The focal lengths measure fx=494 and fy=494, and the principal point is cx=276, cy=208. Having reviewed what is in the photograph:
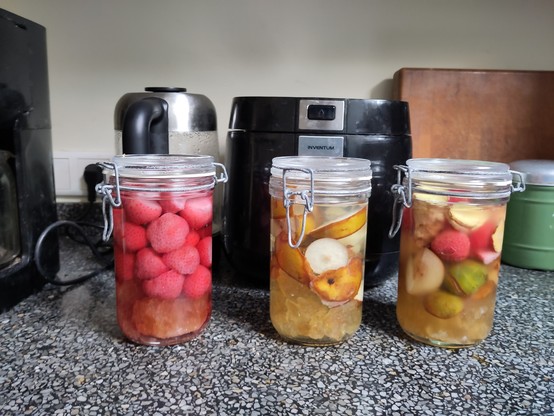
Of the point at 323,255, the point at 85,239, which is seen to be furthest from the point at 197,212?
the point at 85,239

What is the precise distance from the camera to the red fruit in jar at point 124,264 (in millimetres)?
487

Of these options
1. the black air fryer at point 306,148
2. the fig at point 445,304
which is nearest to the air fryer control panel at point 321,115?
the black air fryer at point 306,148

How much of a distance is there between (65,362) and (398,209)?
395 mm

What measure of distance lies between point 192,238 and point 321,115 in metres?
0.21

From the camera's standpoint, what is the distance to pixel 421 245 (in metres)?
0.50

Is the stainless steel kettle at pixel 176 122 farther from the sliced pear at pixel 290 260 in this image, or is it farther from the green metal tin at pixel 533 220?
the green metal tin at pixel 533 220

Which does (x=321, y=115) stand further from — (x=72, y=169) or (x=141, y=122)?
(x=72, y=169)

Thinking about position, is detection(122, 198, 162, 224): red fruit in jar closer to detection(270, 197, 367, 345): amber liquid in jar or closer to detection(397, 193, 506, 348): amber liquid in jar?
detection(270, 197, 367, 345): amber liquid in jar

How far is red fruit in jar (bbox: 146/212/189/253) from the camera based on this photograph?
1.55 feet

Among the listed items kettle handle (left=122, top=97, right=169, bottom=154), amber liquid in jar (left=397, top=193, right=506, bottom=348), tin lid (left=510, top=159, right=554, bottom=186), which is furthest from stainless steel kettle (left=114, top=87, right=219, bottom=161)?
tin lid (left=510, top=159, right=554, bottom=186)

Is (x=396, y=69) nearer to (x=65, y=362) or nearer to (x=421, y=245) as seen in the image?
(x=421, y=245)

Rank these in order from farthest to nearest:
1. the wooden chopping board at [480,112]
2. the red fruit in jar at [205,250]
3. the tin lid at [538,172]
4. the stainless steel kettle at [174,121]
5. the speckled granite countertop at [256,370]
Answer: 1. the wooden chopping board at [480,112]
2. the tin lid at [538,172]
3. the stainless steel kettle at [174,121]
4. the red fruit in jar at [205,250]
5. the speckled granite countertop at [256,370]

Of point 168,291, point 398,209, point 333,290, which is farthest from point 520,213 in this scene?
point 168,291

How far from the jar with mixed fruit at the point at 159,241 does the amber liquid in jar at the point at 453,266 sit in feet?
0.72
